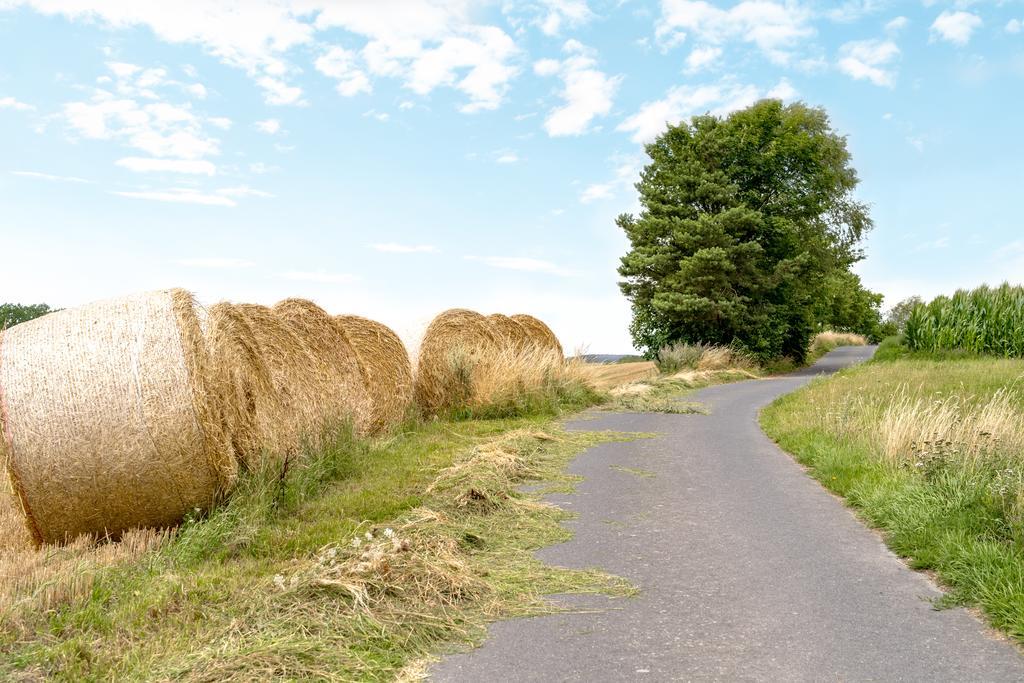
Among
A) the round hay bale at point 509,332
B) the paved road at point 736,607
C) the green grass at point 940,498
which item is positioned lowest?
the paved road at point 736,607

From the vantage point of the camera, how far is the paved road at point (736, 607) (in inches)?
185

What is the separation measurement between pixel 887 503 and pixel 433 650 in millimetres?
5170

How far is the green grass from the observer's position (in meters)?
5.86

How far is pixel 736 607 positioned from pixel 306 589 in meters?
2.99

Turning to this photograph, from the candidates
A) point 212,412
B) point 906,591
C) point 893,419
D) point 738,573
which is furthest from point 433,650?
point 893,419

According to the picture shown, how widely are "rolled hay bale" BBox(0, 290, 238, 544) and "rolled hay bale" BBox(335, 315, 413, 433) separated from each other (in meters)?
5.38

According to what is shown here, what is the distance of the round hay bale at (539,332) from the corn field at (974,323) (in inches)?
655

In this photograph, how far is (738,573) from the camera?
6391 mm

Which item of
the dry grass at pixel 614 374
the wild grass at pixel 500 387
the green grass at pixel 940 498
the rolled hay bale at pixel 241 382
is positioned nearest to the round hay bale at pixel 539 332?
the dry grass at pixel 614 374

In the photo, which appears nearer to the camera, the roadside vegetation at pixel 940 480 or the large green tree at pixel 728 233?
the roadside vegetation at pixel 940 480

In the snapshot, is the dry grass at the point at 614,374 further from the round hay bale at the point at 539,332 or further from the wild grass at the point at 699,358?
the round hay bale at the point at 539,332

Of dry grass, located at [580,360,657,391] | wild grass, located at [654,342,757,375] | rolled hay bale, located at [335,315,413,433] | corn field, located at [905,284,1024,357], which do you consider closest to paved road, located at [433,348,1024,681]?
rolled hay bale, located at [335,315,413,433]

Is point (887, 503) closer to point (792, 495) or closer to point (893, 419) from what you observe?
point (792, 495)

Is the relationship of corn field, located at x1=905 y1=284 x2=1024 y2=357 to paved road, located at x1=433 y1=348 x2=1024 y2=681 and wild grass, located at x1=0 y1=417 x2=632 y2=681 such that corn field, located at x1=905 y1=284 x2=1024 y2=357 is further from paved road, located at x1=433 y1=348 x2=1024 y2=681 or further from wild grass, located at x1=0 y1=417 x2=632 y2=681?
wild grass, located at x1=0 y1=417 x2=632 y2=681
